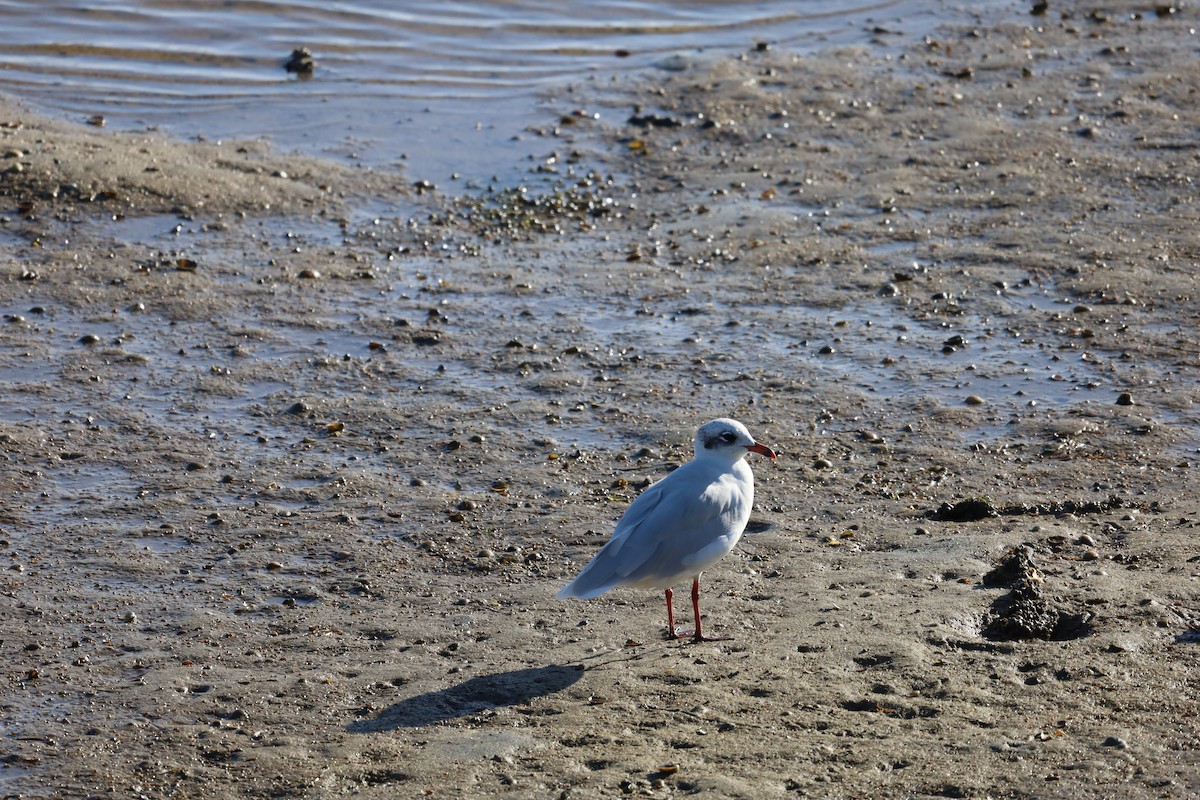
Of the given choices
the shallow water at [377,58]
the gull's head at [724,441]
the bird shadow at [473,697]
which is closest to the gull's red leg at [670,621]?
the bird shadow at [473,697]

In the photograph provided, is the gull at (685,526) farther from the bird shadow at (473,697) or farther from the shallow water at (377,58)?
the shallow water at (377,58)

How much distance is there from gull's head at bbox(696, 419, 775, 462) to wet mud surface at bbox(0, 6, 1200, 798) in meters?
0.61

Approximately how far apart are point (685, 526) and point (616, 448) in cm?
180

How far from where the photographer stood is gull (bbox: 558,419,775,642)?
20.8 ft

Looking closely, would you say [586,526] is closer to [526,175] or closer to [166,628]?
[166,628]

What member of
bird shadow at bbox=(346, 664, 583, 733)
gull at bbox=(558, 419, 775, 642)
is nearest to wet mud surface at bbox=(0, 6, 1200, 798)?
bird shadow at bbox=(346, 664, 583, 733)

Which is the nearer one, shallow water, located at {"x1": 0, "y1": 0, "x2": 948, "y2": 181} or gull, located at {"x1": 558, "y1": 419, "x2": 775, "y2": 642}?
gull, located at {"x1": 558, "y1": 419, "x2": 775, "y2": 642}

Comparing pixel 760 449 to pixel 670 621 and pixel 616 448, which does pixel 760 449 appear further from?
pixel 616 448

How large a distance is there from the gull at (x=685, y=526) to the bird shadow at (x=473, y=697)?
37 centimetres

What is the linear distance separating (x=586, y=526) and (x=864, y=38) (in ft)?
31.1

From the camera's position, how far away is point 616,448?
8.25 m

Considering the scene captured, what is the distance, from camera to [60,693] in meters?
5.98

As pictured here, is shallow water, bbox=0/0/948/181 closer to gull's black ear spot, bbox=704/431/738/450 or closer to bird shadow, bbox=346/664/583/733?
gull's black ear spot, bbox=704/431/738/450

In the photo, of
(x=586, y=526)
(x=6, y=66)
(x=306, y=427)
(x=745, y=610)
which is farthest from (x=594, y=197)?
(x=6, y=66)
